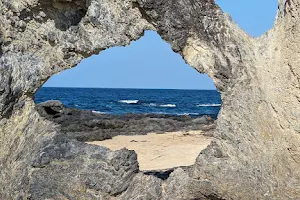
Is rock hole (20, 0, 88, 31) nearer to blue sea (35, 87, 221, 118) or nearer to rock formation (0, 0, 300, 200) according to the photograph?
rock formation (0, 0, 300, 200)

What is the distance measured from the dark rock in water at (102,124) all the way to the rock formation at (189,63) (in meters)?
12.6

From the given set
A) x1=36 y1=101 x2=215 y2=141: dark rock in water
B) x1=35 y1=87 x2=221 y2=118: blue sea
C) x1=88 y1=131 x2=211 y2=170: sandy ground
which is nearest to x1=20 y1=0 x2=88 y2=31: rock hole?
x1=88 y1=131 x2=211 y2=170: sandy ground

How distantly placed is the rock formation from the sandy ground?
719 cm

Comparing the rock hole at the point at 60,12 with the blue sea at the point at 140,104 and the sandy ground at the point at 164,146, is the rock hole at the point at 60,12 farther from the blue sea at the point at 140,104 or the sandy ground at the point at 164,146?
the blue sea at the point at 140,104

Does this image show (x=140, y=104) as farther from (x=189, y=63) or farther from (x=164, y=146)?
(x=189, y=63)

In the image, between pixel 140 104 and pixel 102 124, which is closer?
pixel 102 124

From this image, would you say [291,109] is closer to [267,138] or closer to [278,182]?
[267,138]

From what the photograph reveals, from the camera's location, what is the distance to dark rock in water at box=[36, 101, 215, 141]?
20.2 m

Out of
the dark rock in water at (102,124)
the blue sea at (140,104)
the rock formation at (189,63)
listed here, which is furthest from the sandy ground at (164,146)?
the blue sea at (140,104)

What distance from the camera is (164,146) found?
1736cm

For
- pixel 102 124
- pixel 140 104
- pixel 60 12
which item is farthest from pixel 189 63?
pixel 140 104

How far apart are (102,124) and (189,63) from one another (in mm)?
16169

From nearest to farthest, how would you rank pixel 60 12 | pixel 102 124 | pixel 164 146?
pixel 60 12 < pixel 164 146 < pixel 102 124

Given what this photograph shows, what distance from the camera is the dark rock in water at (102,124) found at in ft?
66.3
